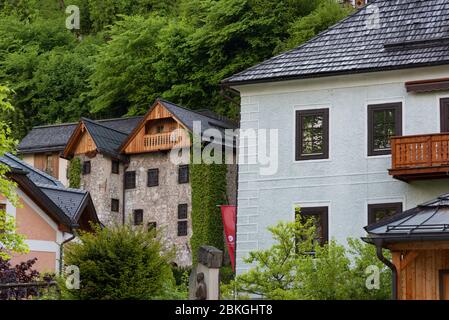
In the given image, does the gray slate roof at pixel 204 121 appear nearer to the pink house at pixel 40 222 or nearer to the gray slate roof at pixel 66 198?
the gray slate roof at pixel 66 198

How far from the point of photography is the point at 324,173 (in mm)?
37000

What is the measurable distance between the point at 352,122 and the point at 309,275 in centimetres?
1120

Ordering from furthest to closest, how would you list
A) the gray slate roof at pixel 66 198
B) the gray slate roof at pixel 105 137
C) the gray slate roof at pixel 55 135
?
the gray slate roof at pixel 55 135 → the gray slate roof at pixel 105 137 → the gray slate roof at pixel 66 198

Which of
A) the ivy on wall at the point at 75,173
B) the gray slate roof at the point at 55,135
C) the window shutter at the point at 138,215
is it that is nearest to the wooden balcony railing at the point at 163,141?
the window shutter at the point at 138,215

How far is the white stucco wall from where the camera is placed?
36.1 meters

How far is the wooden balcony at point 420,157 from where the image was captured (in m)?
34.4

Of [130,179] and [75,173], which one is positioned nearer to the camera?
[130,179]

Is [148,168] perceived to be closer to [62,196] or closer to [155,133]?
[155,133]

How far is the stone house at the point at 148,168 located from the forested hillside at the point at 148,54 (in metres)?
6.13

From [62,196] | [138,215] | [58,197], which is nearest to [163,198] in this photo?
[138,215]

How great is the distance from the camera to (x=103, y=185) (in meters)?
68.8

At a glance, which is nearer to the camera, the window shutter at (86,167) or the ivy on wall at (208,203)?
the ivy on wall at (208,203)
